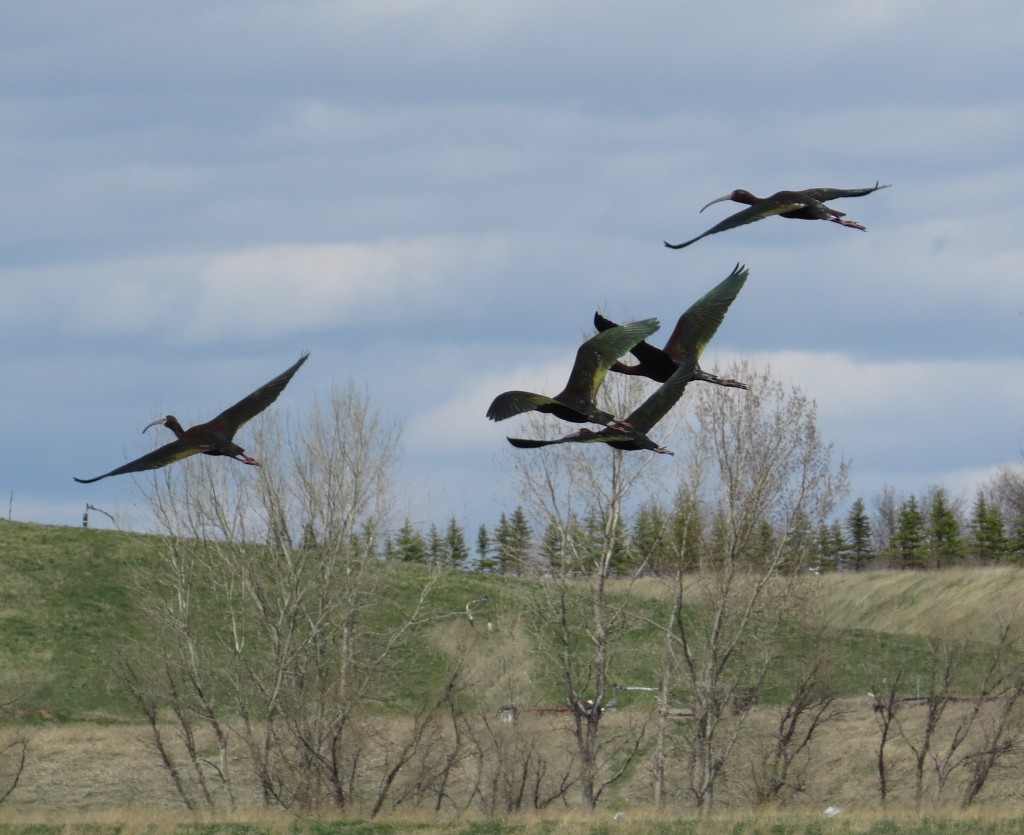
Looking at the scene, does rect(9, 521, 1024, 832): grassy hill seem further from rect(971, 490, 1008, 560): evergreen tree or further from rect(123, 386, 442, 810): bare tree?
rect(971, 490, 1008, 560): evergreen tree

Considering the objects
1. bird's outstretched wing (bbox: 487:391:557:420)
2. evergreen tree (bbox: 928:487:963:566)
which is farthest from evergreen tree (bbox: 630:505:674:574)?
evergreen tree (bbox: 928:487:963:566)

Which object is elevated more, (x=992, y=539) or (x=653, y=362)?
(x=992, y=539)

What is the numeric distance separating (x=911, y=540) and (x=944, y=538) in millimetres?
3686

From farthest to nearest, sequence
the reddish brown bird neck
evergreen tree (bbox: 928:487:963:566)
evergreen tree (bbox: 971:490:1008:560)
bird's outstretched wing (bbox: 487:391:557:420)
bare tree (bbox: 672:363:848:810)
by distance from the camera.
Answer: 1. evergreen tree (bbox: 928:487:963:566)
2. evergreen tree (bbox: 971:490:1008:560)
3. bare tree (bbox: 672:363:848:810)
4. the reddish brown bird neck
5. bird's outstretched wing (bbox: 487:391:557:420)

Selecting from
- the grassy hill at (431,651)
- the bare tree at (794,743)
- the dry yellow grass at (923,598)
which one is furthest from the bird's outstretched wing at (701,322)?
the dry yellow grass at (923,598)

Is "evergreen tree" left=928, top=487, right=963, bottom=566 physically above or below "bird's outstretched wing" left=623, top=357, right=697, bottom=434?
above

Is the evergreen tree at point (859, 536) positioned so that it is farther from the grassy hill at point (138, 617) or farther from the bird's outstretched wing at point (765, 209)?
the bird's outstretched wing at point (765, 209)

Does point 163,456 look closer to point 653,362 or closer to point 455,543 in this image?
point 653,362

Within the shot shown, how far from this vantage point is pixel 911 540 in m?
99.1

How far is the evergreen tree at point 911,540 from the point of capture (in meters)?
97.4

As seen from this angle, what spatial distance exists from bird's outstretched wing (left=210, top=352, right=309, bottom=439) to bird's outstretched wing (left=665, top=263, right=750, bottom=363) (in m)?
3.13

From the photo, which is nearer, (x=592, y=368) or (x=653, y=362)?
(x=592, y=368)

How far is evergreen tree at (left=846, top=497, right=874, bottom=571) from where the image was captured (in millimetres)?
105062

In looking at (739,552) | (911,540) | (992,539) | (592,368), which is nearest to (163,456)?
(592,368)
